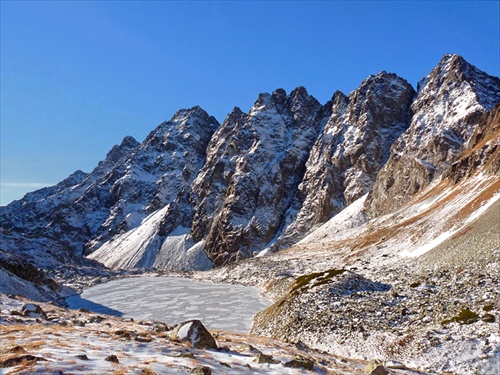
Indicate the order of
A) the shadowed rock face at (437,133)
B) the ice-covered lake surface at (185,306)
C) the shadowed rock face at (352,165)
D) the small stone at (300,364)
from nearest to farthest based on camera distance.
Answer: the small stone at (300,364) < the ice-covered lake surface at (185,306) < the shadowed rock face at (437,133) < the shadowed rock face at (352,165)

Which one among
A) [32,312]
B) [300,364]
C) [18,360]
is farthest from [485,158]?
[18,360]

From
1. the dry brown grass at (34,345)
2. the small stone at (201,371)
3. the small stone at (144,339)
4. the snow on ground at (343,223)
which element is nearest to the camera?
the small stone at (201,371)

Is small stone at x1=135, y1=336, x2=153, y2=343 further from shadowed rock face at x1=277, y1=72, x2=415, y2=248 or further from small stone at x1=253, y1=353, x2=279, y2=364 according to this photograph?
shadowed rock face at x1=277, y1=72, x2=415, y2=248

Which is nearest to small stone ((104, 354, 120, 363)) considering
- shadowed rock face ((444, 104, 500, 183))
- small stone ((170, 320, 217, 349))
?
small stone ((170, 320, 217, 349))

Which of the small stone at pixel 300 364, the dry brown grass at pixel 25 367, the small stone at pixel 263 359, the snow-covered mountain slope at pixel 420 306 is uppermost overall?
the dry brown grass at pixel 25 367

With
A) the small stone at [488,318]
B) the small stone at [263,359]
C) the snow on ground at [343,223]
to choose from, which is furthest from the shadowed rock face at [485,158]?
the small stone at [263,359]

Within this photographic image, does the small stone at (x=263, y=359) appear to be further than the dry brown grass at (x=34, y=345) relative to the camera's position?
Yes

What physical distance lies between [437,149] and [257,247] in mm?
89271

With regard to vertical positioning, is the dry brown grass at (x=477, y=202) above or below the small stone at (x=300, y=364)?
above

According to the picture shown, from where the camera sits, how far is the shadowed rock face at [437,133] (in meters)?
136

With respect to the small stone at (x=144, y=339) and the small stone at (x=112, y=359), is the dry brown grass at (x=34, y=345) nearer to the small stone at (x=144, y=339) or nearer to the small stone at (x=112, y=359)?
the small stone at (x=112, y=359)

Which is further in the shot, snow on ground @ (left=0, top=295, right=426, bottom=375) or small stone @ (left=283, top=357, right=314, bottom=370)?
small stone @ (left=283, top=357, right=314, bottom=370)

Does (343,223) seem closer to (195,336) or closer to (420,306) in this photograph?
(420,306)

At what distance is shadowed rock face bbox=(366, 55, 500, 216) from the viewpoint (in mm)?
136125
